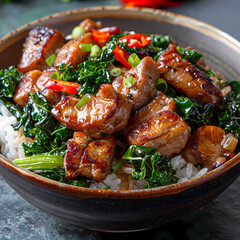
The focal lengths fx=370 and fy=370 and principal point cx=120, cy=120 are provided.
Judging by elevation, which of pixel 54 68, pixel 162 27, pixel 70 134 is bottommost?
pixel 70 134

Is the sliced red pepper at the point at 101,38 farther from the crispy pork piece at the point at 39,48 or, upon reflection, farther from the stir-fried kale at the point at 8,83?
the stir-fried kale at the point at 8,83

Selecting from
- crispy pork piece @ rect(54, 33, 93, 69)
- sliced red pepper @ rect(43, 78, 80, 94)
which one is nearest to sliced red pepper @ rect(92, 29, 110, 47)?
crispy pork piece @ rect(54, 33, 93, 69)

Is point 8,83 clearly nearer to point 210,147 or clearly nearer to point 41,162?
point 41,162

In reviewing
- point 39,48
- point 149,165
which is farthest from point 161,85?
point 39,48

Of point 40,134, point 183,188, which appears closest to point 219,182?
point 183,188

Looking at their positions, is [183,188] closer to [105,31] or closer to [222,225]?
[222,225]

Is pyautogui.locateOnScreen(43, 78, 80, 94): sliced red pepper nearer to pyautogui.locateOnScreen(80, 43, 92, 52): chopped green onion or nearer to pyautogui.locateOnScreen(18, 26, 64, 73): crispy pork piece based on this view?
pyautogui.locateOnScreen(80, 43, 92, 52): chopped green onion
